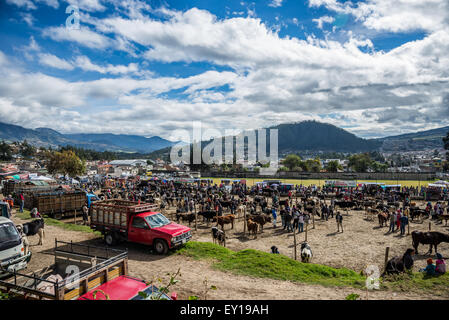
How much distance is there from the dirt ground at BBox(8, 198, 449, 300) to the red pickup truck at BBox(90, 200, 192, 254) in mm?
603

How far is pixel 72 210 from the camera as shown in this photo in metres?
21.2

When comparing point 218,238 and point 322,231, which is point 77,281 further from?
point 322,231

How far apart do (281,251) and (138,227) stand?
7575 mm

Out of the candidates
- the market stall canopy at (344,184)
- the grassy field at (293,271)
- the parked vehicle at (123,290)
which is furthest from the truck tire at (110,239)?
the market stall canopy at (344,184)

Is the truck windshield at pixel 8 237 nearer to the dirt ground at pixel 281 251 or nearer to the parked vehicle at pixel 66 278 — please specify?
the dirt ground at pixel 281 251

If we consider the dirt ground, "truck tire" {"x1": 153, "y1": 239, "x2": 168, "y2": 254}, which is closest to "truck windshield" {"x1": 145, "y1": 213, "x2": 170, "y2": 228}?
"truck tire" {"x1": 153, "y1": 239, "x2": 168, "y2": 254}

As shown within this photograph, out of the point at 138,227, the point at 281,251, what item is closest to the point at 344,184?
the point at 281,251

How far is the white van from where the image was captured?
8.02 metres

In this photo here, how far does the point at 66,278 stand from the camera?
15.2 feet

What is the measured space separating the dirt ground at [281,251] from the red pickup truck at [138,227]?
60cm

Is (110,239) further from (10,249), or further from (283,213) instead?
(283,213)

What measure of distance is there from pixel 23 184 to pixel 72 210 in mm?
13599

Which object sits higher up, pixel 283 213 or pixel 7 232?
pixel 7 232

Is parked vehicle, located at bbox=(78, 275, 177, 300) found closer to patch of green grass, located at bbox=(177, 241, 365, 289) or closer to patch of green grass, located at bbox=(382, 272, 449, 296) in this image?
patch of green grass, located at bbox=(177, 241, 365, 289)
